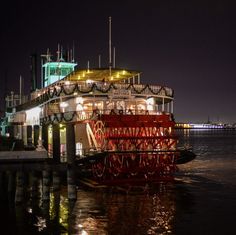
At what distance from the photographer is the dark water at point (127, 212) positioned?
2003 cm

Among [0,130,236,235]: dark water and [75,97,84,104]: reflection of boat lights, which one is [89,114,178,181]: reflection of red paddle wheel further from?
[75,97,84,104]: reflection of boat lights

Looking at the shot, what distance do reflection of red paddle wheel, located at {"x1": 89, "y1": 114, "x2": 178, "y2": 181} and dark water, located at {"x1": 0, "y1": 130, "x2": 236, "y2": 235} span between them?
1640 mm

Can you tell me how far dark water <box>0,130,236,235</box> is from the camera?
20.0 meters

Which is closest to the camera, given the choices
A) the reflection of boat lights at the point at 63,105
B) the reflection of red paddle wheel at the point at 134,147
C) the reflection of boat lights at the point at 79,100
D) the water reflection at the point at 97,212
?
the water reflection at the point at 97,212

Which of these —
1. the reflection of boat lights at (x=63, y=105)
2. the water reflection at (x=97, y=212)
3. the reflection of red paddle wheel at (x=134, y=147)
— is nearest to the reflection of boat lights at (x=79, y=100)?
the reflection of boat lights at (x=63, y=105)

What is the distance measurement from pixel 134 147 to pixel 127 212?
8.65 meters

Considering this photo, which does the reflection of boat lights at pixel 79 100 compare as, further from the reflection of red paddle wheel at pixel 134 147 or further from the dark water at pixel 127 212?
the dark water at pixel 127 212

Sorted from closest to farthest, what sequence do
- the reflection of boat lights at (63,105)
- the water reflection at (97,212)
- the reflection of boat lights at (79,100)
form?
1. the water reflection at (97,212)
2. the reflection of boat lights at (79,100)
3. the reflection of boat lights at (63,105)

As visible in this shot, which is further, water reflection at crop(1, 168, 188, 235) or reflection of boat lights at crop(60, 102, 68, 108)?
reflection of boat lights at crop(60, 102, 68, 108)

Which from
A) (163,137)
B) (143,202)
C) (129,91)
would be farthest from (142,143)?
(143,202)

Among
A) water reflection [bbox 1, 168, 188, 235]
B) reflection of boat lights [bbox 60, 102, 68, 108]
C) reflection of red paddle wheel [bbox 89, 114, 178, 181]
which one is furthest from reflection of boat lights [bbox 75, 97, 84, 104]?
water reflection [bbox 1, 168, 188, 235]

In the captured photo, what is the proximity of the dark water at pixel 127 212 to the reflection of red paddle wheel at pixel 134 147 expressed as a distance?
64.6 inches

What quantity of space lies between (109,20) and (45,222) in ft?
63.6

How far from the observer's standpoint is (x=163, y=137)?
104ft
